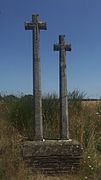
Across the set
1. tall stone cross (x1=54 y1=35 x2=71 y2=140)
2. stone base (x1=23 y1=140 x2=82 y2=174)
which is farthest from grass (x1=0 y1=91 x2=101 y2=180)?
tall stone cross (x1=54 y1=35 x2=71 y2=140)

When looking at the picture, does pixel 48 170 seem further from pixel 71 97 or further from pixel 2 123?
pixel 71 97

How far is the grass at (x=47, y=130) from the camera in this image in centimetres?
780

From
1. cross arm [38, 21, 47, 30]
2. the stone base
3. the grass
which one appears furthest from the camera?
cross arm [38, 21, 47, 30]

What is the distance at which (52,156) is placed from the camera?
8078mm

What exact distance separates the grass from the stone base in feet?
0.56

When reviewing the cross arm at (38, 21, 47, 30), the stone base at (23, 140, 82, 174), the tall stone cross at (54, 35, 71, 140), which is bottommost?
the stone base at (23, 140, 82, 174)

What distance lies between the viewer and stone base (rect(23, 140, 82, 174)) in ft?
26.3

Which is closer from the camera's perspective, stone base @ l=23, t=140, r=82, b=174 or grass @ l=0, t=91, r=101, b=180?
grass @ l=0, t=91, r=101, b=180

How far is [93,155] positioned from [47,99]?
13.6 feet

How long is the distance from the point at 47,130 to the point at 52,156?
195cm

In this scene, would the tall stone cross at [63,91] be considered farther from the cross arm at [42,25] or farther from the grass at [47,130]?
the grass at [47,130]

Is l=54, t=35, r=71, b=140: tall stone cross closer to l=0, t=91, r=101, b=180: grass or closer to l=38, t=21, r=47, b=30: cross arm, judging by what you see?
l=38, t=21, r=47, b=30: cross arm

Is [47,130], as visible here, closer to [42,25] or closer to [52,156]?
[52,156]

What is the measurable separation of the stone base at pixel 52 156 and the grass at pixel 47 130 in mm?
170
